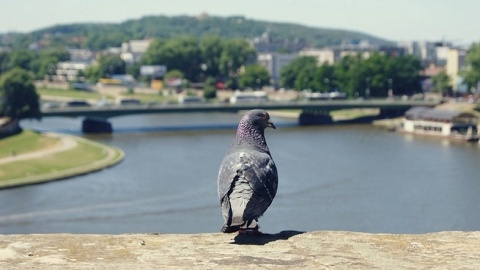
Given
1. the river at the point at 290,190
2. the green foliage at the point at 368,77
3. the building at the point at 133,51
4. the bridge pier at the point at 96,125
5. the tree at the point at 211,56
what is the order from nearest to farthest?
the river at the point at 290,190 < the bridge pier at the point at 96,125 < the green foliage at the point at 368,77 < the tree at the point at 211,56 < the building at the point at 133,51

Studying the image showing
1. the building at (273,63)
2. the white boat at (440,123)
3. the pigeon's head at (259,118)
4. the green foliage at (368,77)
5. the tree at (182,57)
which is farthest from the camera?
the building at (273,63)

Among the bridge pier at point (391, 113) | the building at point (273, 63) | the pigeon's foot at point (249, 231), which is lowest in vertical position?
the bridge pier at point (391, 113)

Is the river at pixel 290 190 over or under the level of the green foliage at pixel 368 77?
under

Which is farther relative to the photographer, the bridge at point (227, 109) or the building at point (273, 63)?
the building at point (273, 63)

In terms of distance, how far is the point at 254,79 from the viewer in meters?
101

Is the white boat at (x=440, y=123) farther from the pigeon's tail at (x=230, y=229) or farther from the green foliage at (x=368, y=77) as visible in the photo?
the pigeon's tail at (x=230, y=229)

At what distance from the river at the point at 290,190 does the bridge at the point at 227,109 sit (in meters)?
5.21

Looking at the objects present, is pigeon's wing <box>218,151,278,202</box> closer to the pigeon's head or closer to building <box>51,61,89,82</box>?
the pigeon's head

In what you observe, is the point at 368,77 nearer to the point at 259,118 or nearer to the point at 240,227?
the point at 259,118

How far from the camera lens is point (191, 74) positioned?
374 ft

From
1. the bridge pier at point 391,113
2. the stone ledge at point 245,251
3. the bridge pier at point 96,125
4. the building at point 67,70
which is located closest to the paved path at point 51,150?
the bridge pier at point 96,125

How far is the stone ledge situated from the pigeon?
293mm

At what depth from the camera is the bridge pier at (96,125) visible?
6316cm

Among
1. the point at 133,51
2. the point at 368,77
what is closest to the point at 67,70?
the point at 133,51
